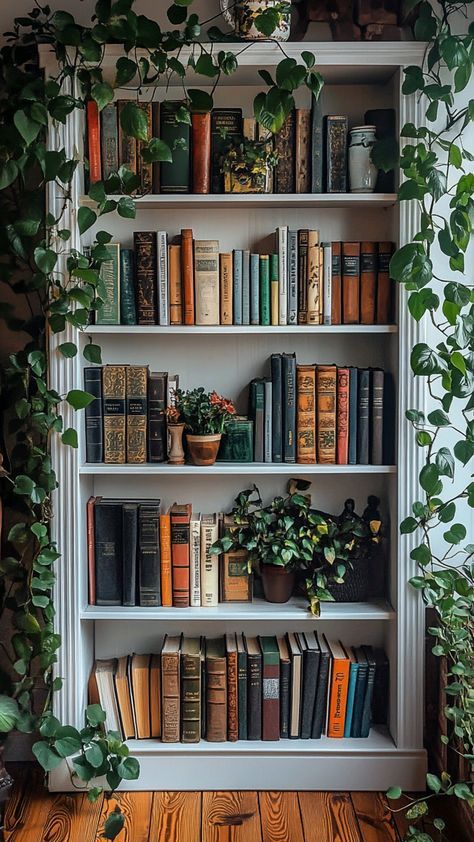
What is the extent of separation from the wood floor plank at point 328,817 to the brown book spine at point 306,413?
38.0 inches

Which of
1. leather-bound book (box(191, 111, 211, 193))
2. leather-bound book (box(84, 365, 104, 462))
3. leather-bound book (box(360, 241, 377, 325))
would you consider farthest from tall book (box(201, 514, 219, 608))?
leather-bound book (box(191, 111, 211, 193))

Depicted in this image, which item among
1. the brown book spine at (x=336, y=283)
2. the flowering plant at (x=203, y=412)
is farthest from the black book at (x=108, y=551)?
the brown book spine at (x=336, y=283)

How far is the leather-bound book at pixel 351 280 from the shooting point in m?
2.42

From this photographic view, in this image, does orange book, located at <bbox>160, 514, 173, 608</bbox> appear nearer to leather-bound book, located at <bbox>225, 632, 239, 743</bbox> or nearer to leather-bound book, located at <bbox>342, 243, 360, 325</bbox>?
leather-bound book, located at <bbox>225, 632, 239, 743</bbox>

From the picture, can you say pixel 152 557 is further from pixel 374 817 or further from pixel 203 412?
pixel 374 817

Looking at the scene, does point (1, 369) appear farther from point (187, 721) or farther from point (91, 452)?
point (187, 721)

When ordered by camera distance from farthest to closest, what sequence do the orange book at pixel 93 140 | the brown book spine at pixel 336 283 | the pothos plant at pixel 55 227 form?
the brown book spine at pixel 336 283 → the orange book at pixel 93 140 → the pothos plant at pixel 55 227

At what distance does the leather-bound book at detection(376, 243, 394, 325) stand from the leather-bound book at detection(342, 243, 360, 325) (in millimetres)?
63

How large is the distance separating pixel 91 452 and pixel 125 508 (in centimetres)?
19

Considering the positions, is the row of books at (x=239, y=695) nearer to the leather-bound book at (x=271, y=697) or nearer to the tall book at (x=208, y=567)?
the leather-bound book at (x=271, y=697)

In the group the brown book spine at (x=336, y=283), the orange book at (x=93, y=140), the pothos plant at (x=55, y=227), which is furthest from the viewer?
the brown book spine at (x=336, y=283)

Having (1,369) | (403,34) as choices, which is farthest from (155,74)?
(1,369)

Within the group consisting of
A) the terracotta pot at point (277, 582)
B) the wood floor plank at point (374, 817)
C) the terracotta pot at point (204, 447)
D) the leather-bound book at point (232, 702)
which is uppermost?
the terracotta pot at point (204, 447)

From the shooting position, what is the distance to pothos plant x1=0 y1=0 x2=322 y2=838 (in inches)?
86.5
